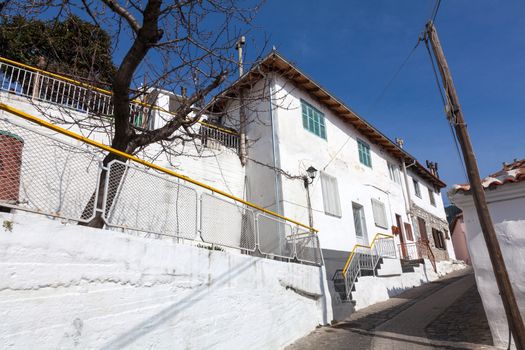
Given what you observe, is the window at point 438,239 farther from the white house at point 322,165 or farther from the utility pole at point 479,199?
the utility pole at point 479,199

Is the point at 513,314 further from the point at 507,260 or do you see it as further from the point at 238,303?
the point at 238,303

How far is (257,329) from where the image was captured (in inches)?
227

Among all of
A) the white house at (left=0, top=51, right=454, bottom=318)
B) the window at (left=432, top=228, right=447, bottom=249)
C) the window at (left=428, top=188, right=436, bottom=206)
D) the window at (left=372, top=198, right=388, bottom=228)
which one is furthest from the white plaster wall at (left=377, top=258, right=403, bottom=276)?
the window at (left=428, top=188, right=436, bottom=206)

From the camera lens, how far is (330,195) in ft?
41.4

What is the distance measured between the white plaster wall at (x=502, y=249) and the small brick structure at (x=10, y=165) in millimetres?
7018

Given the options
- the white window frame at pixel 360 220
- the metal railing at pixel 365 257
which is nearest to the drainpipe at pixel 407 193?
the metal railing at pixel 365 257

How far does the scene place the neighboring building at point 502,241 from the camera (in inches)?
237

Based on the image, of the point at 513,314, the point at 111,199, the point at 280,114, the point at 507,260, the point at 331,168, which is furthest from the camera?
the point at 331,168

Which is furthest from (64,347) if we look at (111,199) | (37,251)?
(111,199)

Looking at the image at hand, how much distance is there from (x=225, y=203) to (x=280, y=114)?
642cm

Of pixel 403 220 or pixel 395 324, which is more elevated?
pixel 403 220

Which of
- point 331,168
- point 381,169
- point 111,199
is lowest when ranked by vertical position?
point 111,199

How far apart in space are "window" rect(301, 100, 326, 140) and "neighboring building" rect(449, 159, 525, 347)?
6.97 m

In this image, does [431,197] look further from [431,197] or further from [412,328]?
[412,328]
